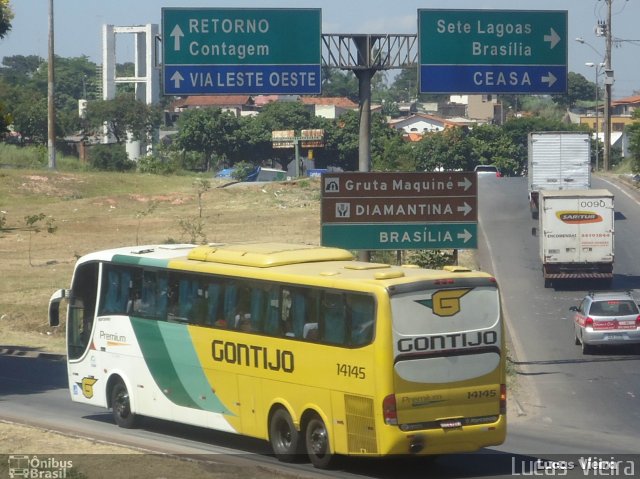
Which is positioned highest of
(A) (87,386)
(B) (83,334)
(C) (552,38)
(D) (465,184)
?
(C) (552,38)

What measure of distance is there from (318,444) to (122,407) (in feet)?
16.3

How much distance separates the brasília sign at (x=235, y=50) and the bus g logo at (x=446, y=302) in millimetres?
8940

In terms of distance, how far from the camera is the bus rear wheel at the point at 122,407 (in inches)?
682

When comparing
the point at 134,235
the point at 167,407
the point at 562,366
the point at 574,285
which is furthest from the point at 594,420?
the point at 134,235

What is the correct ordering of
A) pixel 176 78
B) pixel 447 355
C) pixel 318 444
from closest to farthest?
pixel 447 355 → pixel 318 444 → pixel 176 78

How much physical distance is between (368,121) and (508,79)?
337cm

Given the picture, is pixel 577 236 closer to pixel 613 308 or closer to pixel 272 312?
pixel 613 308

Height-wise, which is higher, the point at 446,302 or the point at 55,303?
the point at 446,302

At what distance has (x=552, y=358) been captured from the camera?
27859mm

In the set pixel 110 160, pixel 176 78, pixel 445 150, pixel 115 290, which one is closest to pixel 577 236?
pixel 176 78

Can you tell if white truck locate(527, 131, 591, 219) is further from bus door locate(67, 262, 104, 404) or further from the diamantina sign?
bus door locate(67, 262, 104, 404)

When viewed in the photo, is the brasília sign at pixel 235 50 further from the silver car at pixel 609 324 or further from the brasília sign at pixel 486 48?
the silver car at pixel 609 324

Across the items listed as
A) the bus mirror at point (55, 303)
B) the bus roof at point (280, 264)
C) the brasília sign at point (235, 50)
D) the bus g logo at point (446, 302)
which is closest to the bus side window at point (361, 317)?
the bus roof at point (280, 264)

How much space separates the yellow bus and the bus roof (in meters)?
0.02
